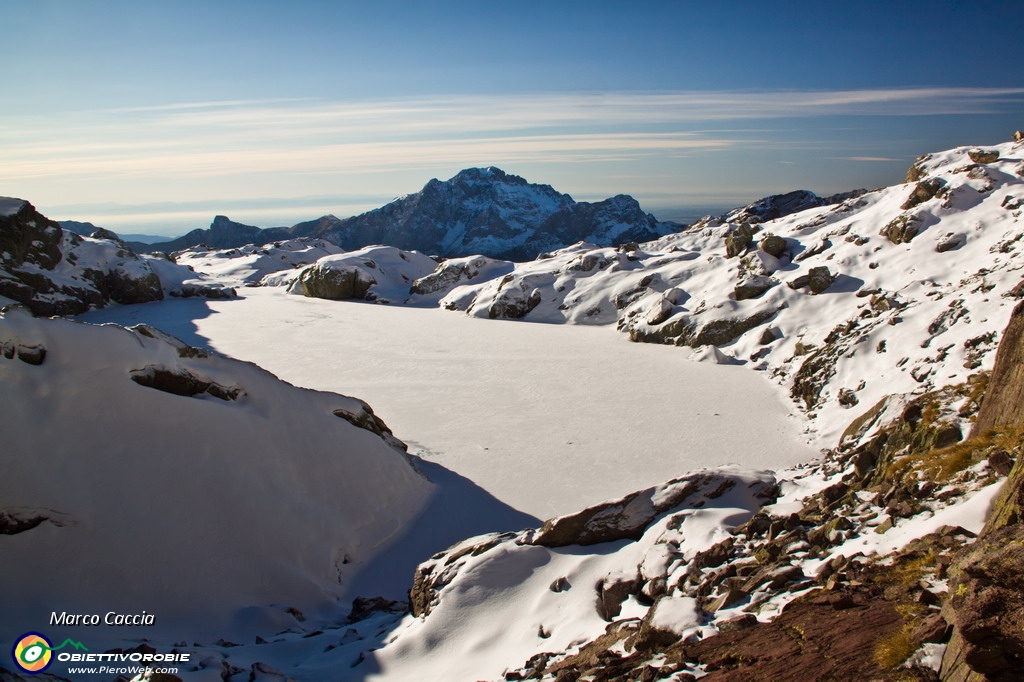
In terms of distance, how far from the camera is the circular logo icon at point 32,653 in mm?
6951

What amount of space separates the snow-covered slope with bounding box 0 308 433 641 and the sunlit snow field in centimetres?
408

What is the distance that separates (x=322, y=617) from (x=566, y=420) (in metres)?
11.1

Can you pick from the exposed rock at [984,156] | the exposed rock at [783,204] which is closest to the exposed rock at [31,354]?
the exposed rock at [984,156]

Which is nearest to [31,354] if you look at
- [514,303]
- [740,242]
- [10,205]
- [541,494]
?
[541,494]

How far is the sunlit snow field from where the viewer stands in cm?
1616

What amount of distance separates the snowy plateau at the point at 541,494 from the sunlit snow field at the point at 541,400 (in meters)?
0.16

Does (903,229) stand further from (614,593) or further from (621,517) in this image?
(614,593)

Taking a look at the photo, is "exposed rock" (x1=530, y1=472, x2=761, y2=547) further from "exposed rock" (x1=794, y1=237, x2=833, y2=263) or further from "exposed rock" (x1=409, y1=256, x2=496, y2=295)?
"exposed rock" (x1=409, y1=256, x2=496, y2=295)

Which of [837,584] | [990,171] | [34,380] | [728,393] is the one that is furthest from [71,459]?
[990,171]

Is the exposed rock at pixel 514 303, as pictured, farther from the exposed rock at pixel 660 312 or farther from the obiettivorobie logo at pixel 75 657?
the obiettivorobie logo at pixel 75 657

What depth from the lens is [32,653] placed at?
7.27m

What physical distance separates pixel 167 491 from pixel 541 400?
1378 cm

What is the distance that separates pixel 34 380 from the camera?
10.7 m

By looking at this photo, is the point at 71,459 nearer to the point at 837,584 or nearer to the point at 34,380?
the point at 34,380
